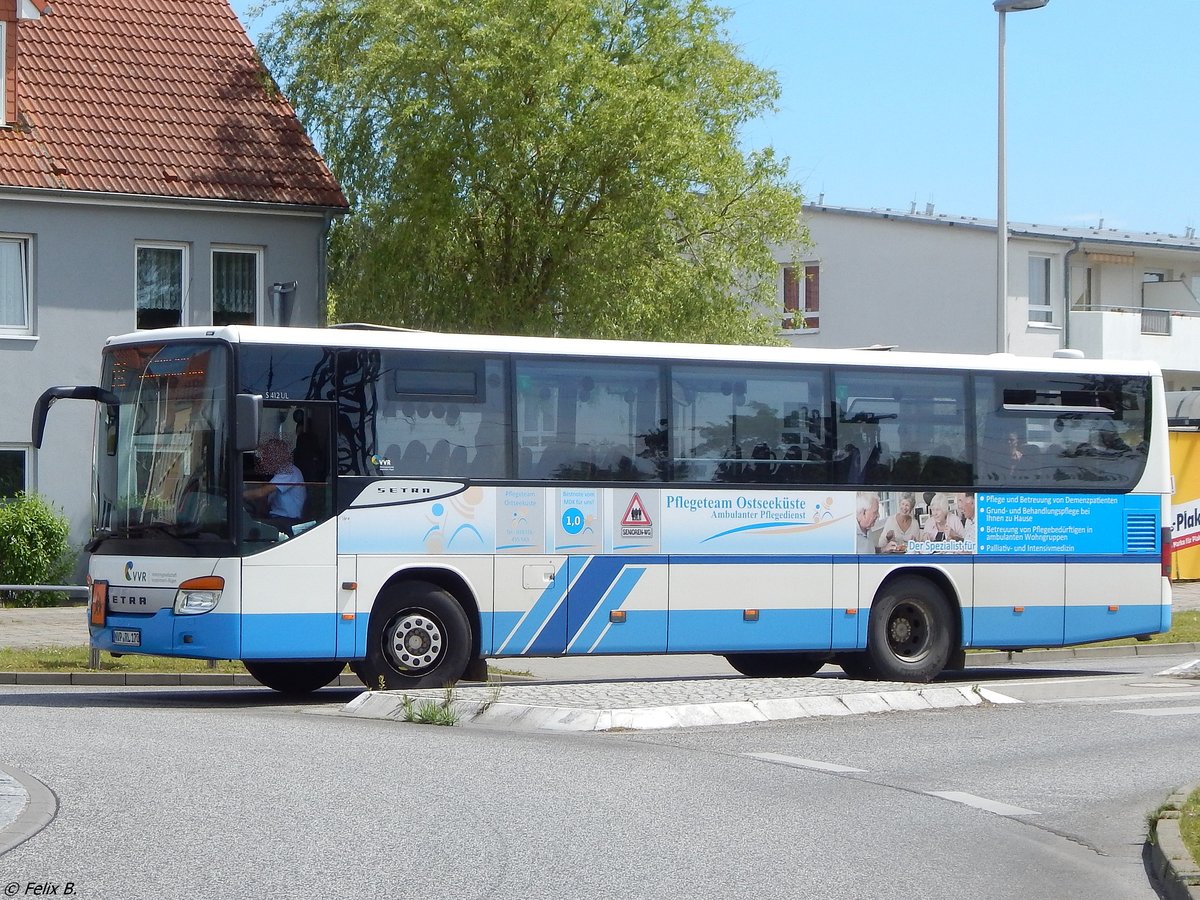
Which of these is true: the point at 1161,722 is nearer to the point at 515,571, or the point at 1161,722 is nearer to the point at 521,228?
the point at 515,571

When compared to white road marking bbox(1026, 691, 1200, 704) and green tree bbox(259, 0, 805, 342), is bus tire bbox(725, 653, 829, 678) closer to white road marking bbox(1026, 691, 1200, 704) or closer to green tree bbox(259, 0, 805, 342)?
white road marking bbox(1026, 691, 1200, 704)

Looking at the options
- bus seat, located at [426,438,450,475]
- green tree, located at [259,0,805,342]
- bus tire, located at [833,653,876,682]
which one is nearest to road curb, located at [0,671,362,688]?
bus seat, located at [426,438,450,475]

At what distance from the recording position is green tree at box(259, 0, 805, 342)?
28.9 m

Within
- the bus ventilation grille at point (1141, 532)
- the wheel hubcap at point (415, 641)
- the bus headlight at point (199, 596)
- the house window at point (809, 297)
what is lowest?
the wheel hubcap at point (415, 641)

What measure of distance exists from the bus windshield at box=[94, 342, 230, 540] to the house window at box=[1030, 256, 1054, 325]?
3673 centimetres

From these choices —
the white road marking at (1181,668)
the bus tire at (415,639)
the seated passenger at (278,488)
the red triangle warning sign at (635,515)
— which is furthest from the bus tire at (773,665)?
the seated passenger at (278,488)

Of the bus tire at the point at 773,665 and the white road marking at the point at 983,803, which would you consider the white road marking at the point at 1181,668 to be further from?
the white road marking at the point at 983,803

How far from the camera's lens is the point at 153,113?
30938 millimetres

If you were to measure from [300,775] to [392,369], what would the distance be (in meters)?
5.99

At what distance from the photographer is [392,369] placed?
1595 centimetres

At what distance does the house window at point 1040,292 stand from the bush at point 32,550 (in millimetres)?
29246

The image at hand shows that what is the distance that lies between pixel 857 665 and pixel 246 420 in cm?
709

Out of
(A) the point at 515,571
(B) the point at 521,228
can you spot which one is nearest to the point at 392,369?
(A) the point at 515,571

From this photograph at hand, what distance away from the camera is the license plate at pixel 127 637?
15.4 meters
